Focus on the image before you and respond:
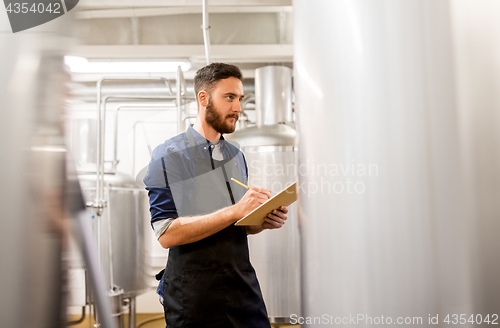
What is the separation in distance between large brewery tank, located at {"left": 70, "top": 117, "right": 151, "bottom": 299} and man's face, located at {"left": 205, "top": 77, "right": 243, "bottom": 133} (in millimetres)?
1888

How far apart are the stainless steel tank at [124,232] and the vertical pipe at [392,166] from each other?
2.73 meters

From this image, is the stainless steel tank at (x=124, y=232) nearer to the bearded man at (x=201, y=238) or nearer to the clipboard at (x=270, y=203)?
the bearded man at (x=201, y=238)

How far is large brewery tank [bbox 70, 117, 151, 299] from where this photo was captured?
299 cm

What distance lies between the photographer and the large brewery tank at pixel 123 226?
299 centimetres

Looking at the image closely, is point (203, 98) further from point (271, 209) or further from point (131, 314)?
point (131, 314)

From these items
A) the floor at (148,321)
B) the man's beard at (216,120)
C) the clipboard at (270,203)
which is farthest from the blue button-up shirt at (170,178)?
the floor at (148,321)

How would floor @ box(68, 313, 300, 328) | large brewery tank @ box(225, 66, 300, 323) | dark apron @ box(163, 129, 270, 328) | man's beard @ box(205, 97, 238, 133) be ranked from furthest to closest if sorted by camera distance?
floor @ box(68, 313, 300, 328) < large brewery tank @ box(225, 66, 300, 323) < man's beard @ box(205, 97, 238, 133) < dark apron @ box(163, 129, 270, 328)

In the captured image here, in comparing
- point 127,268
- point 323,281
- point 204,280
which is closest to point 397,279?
point 323,281

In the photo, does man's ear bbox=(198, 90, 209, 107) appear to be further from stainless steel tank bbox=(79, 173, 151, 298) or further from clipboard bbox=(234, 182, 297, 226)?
stainless steel tank bbox=(79, 173, 151, 298)

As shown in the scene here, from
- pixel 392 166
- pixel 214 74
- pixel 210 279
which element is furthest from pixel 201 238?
pixel 392 166

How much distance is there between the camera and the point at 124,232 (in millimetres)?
3086

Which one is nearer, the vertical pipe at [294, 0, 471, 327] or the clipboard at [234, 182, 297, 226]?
the vertical pipe at [294, 0, 471, 327]

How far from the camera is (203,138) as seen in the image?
1.28 m

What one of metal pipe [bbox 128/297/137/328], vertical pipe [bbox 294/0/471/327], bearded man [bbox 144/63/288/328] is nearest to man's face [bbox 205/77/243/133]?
bearded man [bbox 144/63/288/328]
